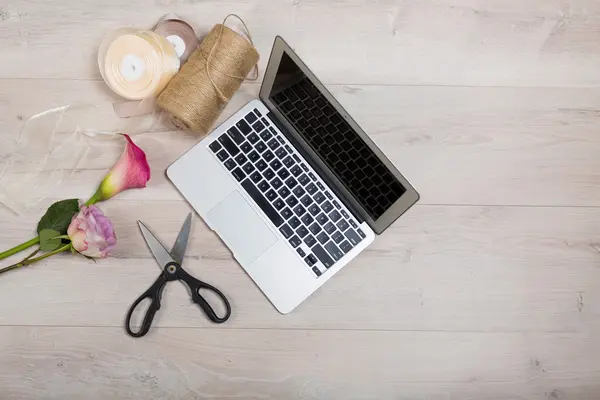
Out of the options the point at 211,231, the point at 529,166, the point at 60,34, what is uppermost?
the point at 60,34

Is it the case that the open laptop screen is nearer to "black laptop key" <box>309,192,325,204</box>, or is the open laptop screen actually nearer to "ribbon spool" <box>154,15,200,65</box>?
"black laptop key" <box>309,192,325,204</box>

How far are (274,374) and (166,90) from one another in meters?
0.41

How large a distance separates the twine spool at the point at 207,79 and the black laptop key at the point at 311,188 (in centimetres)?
16

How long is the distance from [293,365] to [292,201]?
0.22m

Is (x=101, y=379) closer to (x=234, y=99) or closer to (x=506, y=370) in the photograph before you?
(x=234, y=99)

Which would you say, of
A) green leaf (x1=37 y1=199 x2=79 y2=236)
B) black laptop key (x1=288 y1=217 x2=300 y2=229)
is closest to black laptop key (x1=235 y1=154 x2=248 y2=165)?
black laptop key (x1=288 y1=217 x2=300 y2=229)

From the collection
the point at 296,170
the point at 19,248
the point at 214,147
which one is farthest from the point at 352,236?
the point at 19,248

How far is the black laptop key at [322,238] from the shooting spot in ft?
2.76

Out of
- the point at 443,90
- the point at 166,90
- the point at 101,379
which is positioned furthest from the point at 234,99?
the point at 101,379

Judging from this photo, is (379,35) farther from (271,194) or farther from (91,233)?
(91,233)

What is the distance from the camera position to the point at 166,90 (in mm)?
847

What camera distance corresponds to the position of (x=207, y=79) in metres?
0.84

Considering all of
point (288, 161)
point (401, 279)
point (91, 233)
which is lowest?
point (401, 279)

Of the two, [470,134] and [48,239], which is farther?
[470,134]
